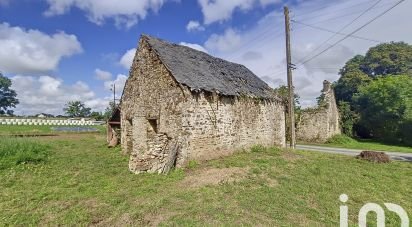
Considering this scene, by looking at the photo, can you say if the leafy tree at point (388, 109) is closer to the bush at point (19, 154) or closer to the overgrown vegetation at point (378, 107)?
the overgrown vegetation at point (378, 107)

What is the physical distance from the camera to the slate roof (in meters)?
11.0

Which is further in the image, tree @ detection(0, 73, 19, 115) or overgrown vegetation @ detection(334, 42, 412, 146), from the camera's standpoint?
tree @ detection(0, 73, 19, 115)

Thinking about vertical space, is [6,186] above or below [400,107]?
below

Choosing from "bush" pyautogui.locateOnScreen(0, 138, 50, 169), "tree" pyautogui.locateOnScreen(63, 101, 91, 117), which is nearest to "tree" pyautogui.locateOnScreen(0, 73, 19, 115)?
"tree" pyautogui.locateOnScreen(63, 101, 91, 117)

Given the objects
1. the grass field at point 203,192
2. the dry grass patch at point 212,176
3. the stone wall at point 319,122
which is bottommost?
the grass field at point 203,192

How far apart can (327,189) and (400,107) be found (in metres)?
21.8

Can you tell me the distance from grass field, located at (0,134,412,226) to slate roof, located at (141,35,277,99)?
10.9 feet

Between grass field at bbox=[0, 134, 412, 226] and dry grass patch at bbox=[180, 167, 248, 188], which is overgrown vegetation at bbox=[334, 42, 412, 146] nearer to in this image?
grass field at bbox=[0, 134, 412, 226]

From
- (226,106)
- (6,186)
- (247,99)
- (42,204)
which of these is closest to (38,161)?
(6,186)

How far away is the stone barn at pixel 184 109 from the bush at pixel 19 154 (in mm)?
3995

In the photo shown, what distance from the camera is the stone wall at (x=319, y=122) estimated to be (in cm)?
2448

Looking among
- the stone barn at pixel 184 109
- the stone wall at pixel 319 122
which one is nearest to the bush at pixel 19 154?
the stone barn at pixel 184 109

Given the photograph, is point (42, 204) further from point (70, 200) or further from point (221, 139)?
point (221, 139)

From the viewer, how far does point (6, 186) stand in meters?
8.02
